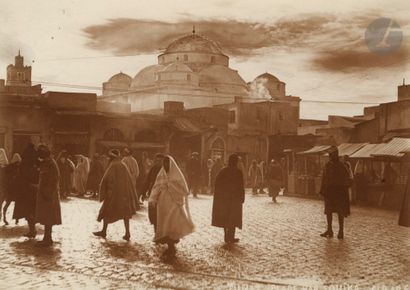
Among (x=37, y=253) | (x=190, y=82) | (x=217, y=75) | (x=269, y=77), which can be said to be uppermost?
(x=269, y=77)

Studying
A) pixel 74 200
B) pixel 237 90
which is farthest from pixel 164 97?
pixel 74 200

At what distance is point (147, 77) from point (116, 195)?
35.8 m

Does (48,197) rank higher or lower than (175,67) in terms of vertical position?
lower

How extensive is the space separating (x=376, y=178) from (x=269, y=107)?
17983mm

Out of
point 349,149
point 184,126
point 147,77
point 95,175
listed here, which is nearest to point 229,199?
point 95,175

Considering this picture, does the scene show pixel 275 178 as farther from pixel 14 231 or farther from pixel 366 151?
pixel 14 231

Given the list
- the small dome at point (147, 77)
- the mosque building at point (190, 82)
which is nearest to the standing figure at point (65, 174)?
the mosque building at point (190, 82)

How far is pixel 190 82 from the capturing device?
42906 mm

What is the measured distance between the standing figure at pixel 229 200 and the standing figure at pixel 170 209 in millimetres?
1136

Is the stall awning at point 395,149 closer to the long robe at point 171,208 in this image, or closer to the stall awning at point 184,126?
the long robe at point 171,208

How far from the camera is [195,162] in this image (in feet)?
64.7

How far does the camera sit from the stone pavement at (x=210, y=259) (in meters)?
6.45

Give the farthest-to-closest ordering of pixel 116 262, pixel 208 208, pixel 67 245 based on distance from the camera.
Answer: pixel 208 208, pixel 67 245, pixel 116 262

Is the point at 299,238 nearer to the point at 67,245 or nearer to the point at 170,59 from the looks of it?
the point at 67,245
